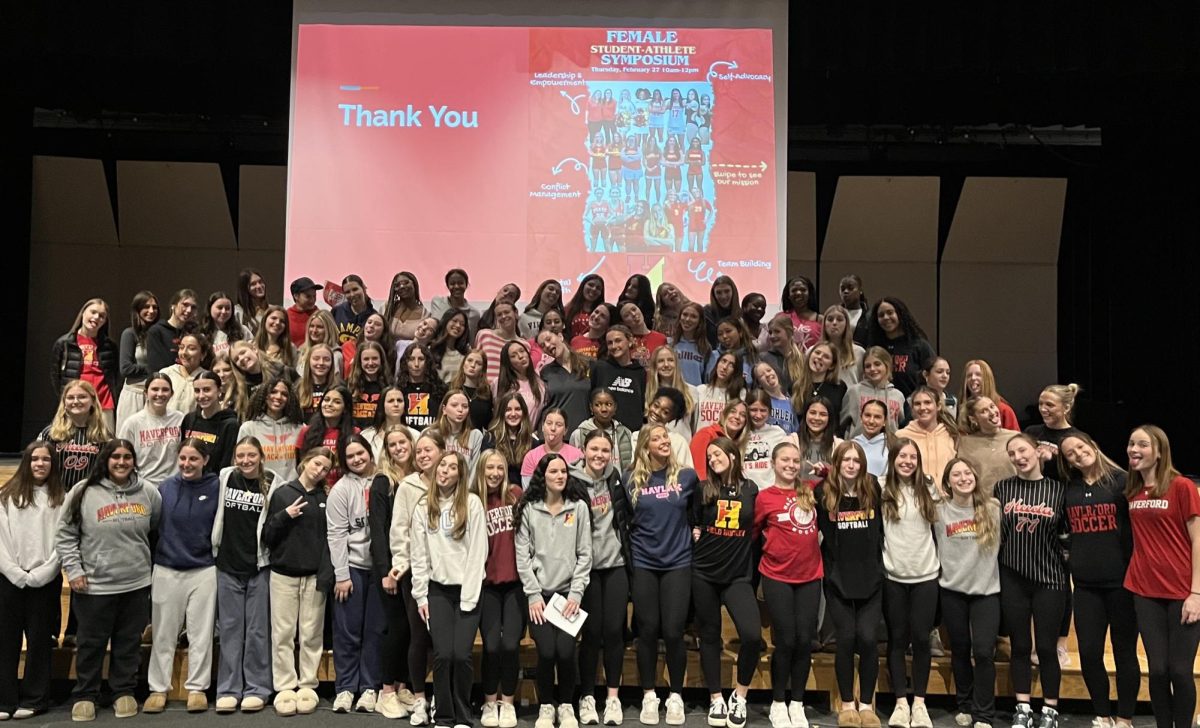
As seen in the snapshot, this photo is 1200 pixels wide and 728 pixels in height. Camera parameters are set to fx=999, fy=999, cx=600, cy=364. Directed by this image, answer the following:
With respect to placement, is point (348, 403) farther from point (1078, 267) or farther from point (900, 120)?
point (1078, 267)

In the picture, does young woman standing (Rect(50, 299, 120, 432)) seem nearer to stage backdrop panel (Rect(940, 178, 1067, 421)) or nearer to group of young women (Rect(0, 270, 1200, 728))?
group of young women (Rect(0, 270, 1200, 728))

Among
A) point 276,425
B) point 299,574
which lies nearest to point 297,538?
point 299,574

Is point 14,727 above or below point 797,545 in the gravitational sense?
below

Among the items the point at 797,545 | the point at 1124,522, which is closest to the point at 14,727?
the point at 797,545

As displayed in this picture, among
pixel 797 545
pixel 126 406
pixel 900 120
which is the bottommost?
pixel 797 545

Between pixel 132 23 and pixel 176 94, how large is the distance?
161cm

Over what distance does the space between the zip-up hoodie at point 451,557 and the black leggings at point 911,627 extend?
6.61 ft

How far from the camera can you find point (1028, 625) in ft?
15.8

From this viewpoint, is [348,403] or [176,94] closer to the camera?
[348,403]

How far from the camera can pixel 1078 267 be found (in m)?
10.8

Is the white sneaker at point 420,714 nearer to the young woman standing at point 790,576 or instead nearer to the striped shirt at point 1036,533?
the young woman standing at point 790,576

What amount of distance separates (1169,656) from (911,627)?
112 centimetres

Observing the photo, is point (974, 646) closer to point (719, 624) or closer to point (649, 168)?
point (719, 624)

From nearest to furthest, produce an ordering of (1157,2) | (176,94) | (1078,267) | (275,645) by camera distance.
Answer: (275,645)
(1157,2)
(176,94)
(1078,267)
